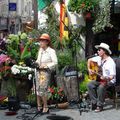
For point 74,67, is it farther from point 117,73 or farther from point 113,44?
point 113,44

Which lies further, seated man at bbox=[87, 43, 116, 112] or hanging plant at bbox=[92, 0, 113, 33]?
hanging plant at bbox=[92, 0, 113, 33]

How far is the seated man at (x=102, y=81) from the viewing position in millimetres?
10880

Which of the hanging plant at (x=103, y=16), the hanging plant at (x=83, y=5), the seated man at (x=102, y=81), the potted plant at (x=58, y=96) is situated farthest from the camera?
the hanging plant at (x=103, y=16)

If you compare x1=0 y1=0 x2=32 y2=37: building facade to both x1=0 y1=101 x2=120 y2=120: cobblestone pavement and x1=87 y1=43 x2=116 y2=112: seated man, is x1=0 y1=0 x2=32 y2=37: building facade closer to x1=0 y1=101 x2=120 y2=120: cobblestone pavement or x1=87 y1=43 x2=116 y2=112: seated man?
x1=87 y1=43 x2=116 y2=112: seated man

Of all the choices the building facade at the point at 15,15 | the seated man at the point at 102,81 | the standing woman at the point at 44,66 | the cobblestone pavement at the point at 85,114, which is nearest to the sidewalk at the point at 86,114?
the cobblestone pavement at the point at 85,114

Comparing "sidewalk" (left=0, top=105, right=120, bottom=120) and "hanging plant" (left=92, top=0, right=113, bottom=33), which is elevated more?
"hanging plant" (left=92, top=0, right=113, bottom=33)

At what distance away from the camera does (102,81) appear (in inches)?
435

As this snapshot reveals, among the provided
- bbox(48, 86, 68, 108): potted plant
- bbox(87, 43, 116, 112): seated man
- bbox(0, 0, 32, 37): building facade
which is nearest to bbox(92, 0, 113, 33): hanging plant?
bbox(87, 43, 116, 112): seated man

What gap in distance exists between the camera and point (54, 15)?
14.5m

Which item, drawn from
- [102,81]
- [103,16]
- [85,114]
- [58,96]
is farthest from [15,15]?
[85,114]

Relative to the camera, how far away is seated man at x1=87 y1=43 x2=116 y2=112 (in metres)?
10.9

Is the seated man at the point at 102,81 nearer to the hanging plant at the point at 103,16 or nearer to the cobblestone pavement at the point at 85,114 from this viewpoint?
the cobblestone pavement at the point at 85,114

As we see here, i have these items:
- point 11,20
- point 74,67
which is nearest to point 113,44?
point 74,67

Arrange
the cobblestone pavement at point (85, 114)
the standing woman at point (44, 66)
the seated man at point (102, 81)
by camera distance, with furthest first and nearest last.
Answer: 1. the seated man at point (102, 81)
2. the standing woman at point (44, 66)
3. the cobblestone pavement at point (85, 114)
